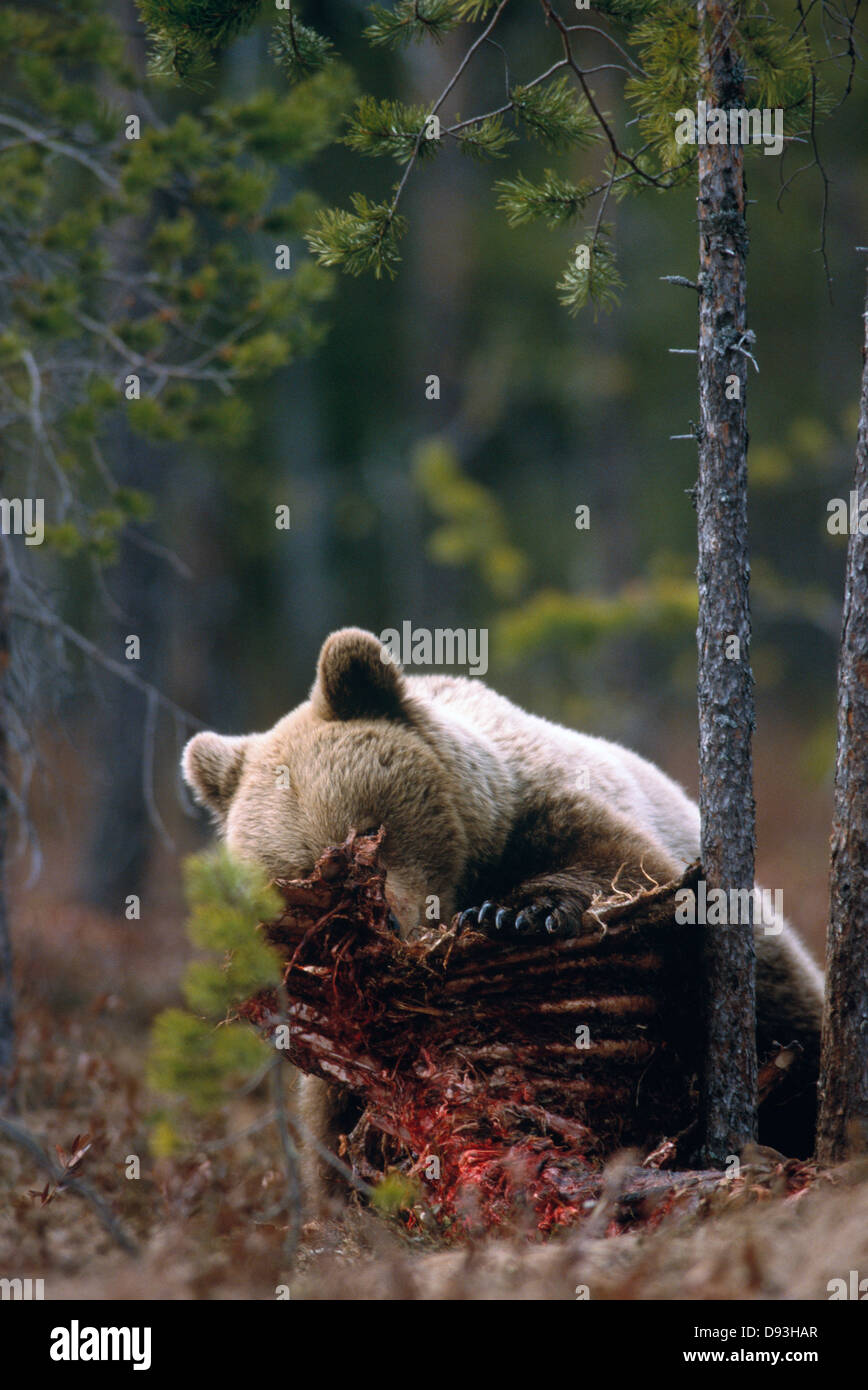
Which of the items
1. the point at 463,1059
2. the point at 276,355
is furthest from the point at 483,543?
the point at 463,1059

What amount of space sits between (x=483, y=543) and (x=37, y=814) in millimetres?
7597

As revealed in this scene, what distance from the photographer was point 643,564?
18328 millimetres

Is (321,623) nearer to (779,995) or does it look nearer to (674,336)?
(674,336)

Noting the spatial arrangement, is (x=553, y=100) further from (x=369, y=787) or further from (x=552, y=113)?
(x=369, y=787)

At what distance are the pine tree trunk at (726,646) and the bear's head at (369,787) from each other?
106cm

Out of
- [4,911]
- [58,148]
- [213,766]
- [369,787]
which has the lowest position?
[4,911]

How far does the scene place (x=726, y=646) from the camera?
378cm

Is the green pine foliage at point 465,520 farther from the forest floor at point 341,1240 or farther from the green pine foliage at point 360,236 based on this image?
the green pine foliage at point 360,236

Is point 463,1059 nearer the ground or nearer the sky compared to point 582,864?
nearer the ground

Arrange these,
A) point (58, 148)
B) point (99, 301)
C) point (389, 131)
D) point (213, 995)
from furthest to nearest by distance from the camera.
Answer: point (99, 301), point (58, 148), point (389, 131), point (213, 995)

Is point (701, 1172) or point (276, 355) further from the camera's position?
point (276, 355)

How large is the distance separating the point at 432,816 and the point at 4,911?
8.05 ft

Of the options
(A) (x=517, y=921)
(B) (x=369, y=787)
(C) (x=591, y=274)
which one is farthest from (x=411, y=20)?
(A) (x=517, y=921)

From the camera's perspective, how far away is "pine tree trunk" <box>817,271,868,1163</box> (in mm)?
3627
